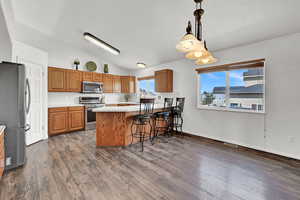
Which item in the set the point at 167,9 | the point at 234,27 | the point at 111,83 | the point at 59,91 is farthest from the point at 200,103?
the point at 59,91

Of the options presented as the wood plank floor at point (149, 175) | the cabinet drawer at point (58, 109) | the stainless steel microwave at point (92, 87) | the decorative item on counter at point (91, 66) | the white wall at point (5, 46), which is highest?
the decorative item on counter at point (91, 66)

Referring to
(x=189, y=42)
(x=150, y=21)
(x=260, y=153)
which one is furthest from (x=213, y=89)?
(x=189, y=42)

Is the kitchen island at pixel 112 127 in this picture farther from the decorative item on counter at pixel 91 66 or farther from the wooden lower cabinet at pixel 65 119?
the decorative item on counter at pixel 91 66

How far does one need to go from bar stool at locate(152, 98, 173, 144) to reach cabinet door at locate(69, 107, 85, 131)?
8.26 feet

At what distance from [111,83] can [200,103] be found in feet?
11.5

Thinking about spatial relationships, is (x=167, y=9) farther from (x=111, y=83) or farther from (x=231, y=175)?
(x=111, y=83)

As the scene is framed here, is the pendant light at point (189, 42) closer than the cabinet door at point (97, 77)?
Yes

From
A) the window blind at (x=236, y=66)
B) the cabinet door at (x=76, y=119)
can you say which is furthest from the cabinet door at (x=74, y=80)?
the window blind at (x=236, y=66)

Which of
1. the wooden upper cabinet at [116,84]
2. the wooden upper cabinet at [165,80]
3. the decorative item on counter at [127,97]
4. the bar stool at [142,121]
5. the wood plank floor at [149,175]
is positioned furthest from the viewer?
the decorative item on counter at [127,97]

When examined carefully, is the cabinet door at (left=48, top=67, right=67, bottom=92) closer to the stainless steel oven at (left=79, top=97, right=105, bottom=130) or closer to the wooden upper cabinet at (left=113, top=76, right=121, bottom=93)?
the stainless steel oven at (left=79, top=97, right=105, bottom=130)

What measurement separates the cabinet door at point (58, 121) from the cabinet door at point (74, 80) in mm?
742

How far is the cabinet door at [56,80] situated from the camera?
421 centimetres

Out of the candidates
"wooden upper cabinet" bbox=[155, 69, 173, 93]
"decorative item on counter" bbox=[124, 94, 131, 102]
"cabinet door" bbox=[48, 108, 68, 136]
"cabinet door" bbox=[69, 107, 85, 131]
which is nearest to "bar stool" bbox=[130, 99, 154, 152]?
"wooden upper cabinet" bbox=[155, 69, 173, 93]

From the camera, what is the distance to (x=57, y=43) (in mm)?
4621
